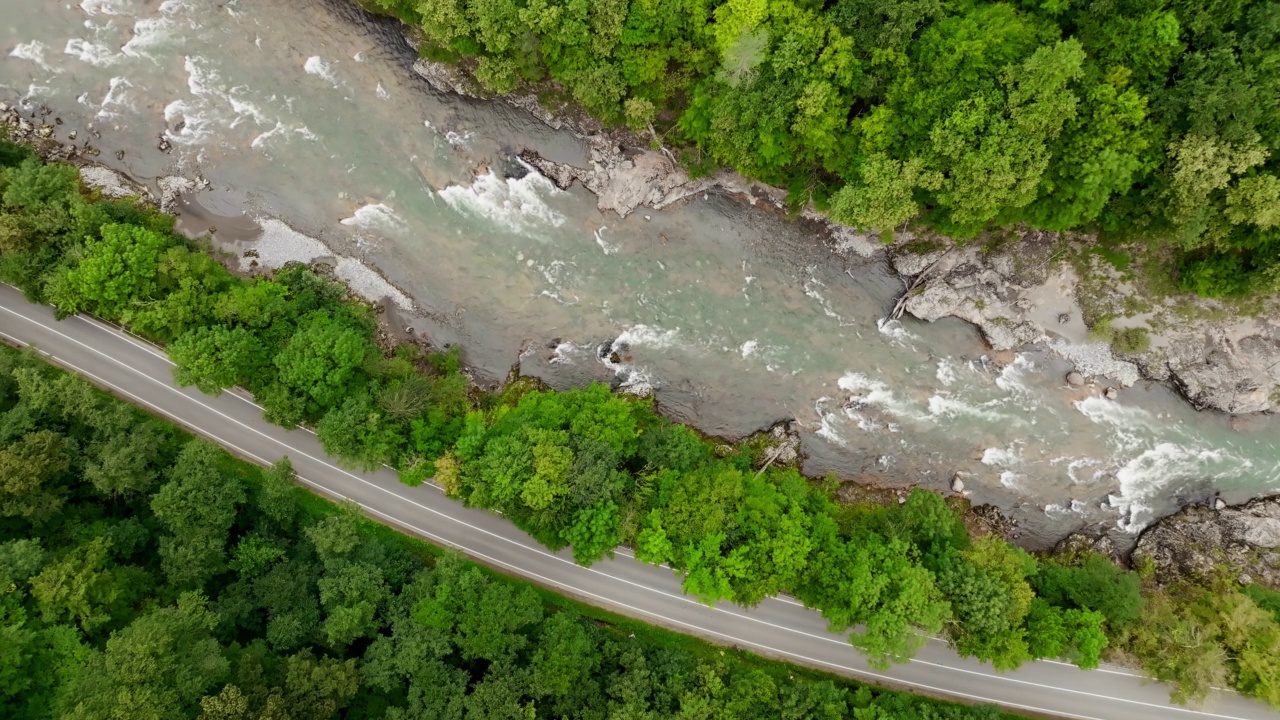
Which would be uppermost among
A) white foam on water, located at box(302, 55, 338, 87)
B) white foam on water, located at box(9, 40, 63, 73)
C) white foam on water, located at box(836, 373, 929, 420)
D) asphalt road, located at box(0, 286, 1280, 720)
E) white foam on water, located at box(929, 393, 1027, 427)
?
white foam on water, located at box(929, 393, 1027, 427)

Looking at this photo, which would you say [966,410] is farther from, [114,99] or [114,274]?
[114,99]

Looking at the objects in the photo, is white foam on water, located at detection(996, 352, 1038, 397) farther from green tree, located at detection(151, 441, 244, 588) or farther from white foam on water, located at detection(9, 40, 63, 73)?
white foam on water, located at detection(9, 40, 63, 73)

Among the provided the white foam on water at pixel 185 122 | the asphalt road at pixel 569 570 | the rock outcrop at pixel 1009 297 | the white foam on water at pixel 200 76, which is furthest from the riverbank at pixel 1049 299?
the asphalt road at pixel 569 570

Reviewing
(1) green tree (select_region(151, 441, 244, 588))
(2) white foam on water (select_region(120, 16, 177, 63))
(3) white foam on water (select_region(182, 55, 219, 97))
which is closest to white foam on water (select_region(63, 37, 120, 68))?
(2) white foam on water (select_region(120, 16, 177, 63))

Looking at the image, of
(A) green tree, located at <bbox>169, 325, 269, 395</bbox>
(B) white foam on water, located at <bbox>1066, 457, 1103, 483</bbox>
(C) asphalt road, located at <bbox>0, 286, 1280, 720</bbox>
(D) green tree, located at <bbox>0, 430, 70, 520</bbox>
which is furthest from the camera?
(B) white foam on water, located at <bbox>1066, 457, 1103, 483</bbox>

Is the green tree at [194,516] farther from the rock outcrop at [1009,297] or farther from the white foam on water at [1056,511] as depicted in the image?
the white foam on water at [1056,511]

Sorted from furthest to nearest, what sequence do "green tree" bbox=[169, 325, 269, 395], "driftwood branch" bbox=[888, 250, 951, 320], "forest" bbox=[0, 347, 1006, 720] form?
"driftwood branch" bbox=[888, 250, 951, 320]
"green tree" bbox=[169, 325, 269, 395]
"forest" bbox=[0, 347, 1006, 720]
